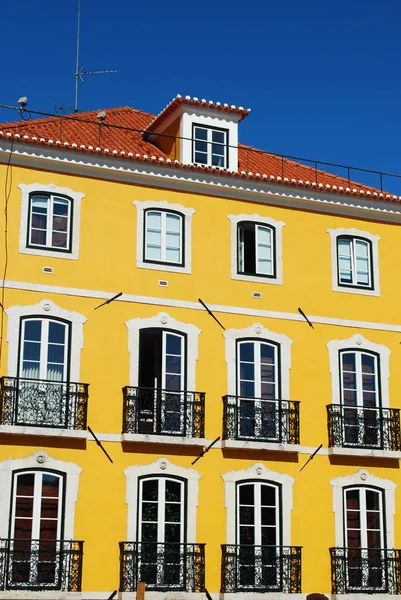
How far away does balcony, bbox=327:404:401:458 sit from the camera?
25.5 m

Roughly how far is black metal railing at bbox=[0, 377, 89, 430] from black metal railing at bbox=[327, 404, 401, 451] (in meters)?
6.33

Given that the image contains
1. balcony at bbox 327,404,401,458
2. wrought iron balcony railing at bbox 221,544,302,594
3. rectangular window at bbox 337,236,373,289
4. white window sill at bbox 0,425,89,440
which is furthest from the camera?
rectangular window at bbox 337,236,373,289

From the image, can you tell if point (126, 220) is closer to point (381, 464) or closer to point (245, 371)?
point (245, 371)

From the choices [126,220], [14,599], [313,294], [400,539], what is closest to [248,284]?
[313,294]

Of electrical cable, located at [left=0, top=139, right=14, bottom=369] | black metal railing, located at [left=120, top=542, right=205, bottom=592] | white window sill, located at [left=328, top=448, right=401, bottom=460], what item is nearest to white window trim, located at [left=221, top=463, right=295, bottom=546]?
black metal railing, located at [left=120, top=542, right=205, bottom=592]

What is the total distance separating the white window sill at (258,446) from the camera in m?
24.2

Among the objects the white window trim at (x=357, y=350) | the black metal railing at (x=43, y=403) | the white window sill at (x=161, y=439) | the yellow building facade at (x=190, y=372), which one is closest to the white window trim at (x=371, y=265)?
the yellow building facade at (x=190, y=372)

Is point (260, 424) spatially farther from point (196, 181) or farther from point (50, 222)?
point (50, 222)

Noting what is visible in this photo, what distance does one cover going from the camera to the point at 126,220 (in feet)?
82.2

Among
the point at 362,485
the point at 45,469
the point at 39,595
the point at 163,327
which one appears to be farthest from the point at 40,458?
the point at 362,485

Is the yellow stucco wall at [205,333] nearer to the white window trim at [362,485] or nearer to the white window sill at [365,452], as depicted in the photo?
the white window trim at [362,485]

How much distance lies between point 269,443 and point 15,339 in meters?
6.38

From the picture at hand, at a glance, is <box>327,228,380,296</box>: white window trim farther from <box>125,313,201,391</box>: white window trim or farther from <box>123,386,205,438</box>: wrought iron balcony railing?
<box>123,386,205,438</box>: wrought iron balcony railing

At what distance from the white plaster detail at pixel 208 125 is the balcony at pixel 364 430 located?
6886 mm
